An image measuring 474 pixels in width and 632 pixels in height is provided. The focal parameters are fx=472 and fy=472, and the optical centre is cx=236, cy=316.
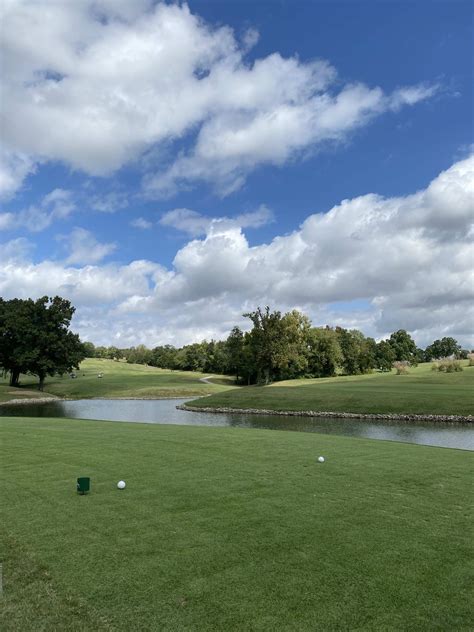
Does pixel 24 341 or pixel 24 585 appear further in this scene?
pixel 24 341

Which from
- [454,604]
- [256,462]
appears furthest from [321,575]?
[256,462]

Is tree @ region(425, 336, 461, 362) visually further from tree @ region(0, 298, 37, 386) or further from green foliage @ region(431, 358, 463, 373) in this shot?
tree @ region(0, 298, 37, 386)

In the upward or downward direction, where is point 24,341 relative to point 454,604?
upward

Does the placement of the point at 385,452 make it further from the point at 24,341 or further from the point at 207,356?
the point at 207,356

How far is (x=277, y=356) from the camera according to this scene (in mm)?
81438

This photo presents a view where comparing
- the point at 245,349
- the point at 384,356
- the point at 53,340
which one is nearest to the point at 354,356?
the point at 384,356

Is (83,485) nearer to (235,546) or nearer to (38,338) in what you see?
(235,546)

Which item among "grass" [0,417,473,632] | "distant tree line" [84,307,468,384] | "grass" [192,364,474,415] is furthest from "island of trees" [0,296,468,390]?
"grass" [0,417,473,632]

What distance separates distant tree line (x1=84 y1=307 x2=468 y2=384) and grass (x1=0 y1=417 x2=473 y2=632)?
6959 cm

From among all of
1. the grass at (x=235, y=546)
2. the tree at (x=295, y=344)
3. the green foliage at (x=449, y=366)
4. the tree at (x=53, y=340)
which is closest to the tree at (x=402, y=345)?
the tree at (x=295, y=344)

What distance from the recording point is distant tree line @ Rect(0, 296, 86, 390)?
7231cm

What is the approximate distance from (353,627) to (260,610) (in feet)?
3.23

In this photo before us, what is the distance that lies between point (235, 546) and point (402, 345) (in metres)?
134

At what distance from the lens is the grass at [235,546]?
5113mm
